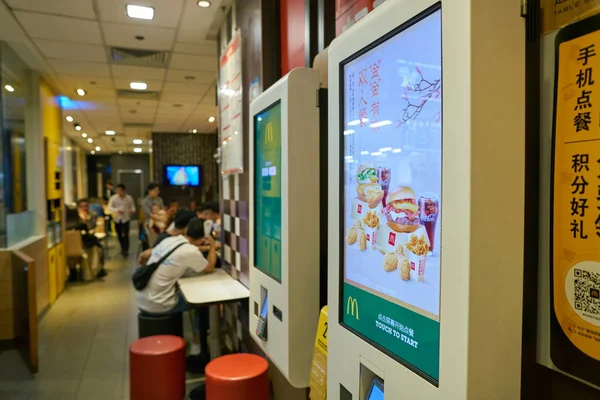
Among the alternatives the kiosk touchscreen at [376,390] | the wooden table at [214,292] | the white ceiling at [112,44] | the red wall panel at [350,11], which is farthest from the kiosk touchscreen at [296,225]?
the white ceiling at [112,44]

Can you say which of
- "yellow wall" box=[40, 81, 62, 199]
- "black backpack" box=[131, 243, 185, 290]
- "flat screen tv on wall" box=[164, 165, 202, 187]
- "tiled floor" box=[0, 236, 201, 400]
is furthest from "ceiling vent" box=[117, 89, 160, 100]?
"flat screen tv on wall" box=[164, 165, 202, 187]

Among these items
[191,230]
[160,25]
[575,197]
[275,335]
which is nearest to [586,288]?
[575,197]

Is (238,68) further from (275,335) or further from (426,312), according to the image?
(426,312)

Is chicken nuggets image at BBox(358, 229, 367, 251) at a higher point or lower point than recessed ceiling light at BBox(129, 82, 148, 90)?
lower

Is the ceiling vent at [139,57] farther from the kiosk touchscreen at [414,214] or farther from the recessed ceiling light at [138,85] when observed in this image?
the kiosk touchscreen at [414,214]

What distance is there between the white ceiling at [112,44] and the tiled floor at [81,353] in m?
2.98

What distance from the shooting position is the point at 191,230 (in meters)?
3.79

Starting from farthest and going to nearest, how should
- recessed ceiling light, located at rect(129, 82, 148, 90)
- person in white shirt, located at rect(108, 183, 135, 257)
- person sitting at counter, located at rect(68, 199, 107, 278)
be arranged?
person in white shirt, located at rect(108, 183, 135, 257)
person sitting at counter, located at rect(68, 199, 107, 278)
recessed ceiling light, located at rect(129, 82, 148, 90)

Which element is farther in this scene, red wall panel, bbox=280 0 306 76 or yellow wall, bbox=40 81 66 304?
yellow wall, bbox=40 81 66 304

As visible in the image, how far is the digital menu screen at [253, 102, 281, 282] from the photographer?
5.95 ft

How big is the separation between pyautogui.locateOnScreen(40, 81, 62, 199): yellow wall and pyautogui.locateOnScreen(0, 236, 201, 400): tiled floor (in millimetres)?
1605

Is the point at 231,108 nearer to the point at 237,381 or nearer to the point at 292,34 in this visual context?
the point at 292,34

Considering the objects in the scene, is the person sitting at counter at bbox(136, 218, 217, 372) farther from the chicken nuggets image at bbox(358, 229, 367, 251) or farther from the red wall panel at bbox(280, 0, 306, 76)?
the chicken nuggets image at bbox(358, 229, 367, 251)

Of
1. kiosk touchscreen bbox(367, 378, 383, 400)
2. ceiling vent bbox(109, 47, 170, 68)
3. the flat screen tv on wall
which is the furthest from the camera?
the flat screen tv on wall
